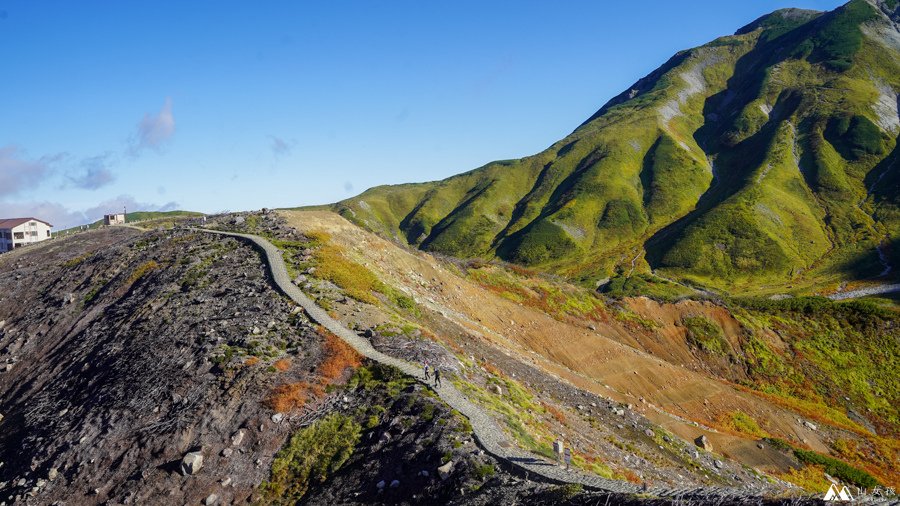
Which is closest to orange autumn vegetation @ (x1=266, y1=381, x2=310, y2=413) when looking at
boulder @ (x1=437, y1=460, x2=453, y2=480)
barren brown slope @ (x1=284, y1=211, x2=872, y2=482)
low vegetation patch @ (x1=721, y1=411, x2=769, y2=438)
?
boulder @ (x1=437, y1=460, x2=453, y2=480)

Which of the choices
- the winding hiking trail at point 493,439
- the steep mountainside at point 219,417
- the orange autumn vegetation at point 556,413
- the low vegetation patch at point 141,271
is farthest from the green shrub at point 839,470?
the low vegetation patch at point 141,271

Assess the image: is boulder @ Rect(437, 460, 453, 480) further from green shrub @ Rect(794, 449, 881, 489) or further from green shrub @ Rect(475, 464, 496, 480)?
green shrub @ Rect(794, 449, 881, 489)

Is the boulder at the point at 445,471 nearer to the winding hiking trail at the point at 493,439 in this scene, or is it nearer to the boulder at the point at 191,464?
the winding hiking trail at the point at 493,439

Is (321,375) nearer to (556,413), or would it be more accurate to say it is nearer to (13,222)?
(556,413)

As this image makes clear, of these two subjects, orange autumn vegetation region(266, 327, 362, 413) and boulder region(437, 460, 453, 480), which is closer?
boulder region(437, 460, 453, 480)

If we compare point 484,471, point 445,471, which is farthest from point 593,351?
point 445,471

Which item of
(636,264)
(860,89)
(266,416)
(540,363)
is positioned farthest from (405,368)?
(860,89)
